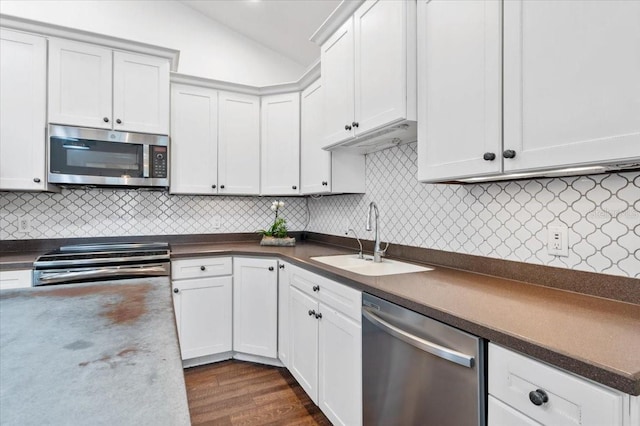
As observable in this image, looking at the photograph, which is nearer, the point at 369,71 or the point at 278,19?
the point at 369,71

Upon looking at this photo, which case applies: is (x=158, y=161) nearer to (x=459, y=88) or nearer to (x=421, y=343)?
(x=459, y=88)

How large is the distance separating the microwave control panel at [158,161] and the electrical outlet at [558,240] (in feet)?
8.44

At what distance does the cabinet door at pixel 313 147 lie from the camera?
264 centimetres

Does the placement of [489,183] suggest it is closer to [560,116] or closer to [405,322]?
[560,116]

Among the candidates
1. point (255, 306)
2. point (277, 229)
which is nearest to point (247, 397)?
point (255, 306)

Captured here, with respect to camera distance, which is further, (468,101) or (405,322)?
(468,101)

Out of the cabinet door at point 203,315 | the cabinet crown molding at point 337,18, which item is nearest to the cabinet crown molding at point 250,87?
the cabinet crown molding at point 337,18

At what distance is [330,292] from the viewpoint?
1.84m

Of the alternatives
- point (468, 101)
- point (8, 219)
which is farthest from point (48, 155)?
point (468, 101)

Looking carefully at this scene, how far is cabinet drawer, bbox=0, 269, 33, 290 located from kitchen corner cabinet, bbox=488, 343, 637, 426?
8.55ft

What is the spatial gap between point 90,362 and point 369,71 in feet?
5.95

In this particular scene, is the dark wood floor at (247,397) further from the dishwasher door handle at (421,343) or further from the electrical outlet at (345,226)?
the electrical outlet at (345,226)

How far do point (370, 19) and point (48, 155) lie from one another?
233 centimetres

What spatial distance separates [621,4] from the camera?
0.93 meters
